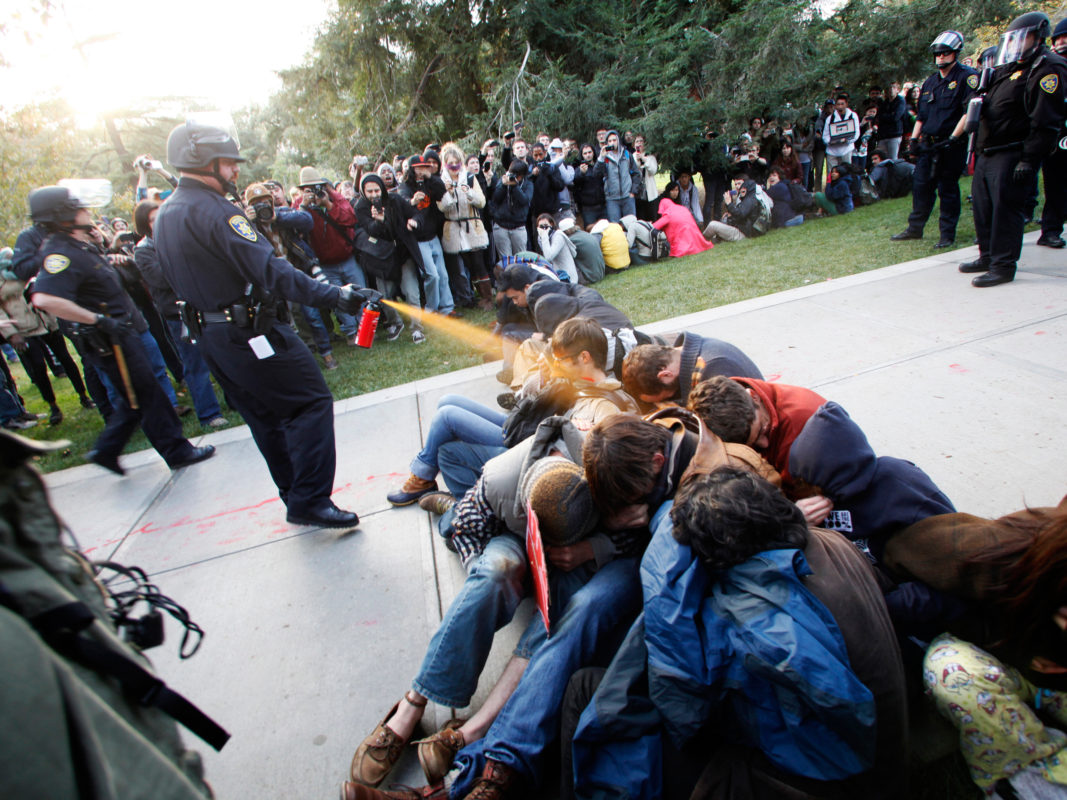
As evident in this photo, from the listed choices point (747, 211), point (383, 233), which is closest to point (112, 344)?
A: point (383, 233)

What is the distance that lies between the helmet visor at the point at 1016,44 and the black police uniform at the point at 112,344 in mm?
6740

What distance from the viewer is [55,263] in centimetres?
354

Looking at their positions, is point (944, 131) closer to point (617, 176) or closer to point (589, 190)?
point (617, 176)

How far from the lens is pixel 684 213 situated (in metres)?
8.44

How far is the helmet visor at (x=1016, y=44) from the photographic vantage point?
421cm

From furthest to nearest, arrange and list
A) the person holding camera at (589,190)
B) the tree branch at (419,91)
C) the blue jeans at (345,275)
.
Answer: the tree branch at (419,91) < the person holding camera at (589,190) < the blue jeans at (345,275)

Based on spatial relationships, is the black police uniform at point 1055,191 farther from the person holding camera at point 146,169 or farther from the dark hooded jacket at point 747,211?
the person holding camera at point 146,169

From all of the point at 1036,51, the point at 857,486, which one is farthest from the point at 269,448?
the point at 1036,51

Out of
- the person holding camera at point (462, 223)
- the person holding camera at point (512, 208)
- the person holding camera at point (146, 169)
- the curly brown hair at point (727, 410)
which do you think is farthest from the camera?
the person holding camera at point (512, 208)

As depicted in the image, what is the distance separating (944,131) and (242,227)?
22.3 ft

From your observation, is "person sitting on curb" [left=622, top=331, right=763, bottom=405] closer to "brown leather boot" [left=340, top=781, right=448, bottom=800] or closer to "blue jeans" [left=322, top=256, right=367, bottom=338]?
"brown leather boot" [left=340, top=781, right=448, bottom=800]

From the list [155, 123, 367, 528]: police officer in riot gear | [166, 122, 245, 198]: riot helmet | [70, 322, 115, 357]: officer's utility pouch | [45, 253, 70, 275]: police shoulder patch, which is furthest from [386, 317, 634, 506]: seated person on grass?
[45, 253, 70, 275]: police shoulder patch

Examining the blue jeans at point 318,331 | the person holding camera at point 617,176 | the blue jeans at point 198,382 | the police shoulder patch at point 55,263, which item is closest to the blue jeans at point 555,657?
the police shoulder patch at point 55,263

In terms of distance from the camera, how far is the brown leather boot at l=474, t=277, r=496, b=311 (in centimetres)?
740
